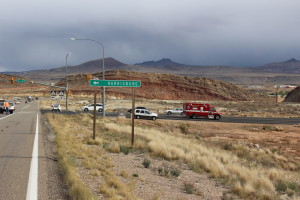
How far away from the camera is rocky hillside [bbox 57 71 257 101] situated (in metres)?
124

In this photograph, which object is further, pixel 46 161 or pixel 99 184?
pixel 46 161

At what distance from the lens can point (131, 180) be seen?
33.2ft

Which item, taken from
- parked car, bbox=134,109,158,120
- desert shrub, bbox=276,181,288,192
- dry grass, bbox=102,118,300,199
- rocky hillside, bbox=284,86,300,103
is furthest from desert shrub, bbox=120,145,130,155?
rocky hillside, bbox=284,86,300,103

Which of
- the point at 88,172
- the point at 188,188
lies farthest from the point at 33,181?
the point at 188,188

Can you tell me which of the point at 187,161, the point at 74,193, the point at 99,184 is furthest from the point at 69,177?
the point at 187,161

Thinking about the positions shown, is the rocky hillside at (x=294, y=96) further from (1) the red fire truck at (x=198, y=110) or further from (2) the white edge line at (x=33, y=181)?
(2) the white edge line at (x=33, y=181)

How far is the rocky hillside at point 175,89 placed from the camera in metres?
124

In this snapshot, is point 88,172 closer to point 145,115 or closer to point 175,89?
point 145,115

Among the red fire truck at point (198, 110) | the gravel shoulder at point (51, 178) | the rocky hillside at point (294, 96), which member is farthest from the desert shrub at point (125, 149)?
the rocky hillside at point (294, 96)

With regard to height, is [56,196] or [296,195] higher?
[56,196]

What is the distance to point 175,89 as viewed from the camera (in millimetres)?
128375

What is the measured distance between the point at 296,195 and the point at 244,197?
6.73ft

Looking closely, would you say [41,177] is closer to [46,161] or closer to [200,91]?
[46,161]

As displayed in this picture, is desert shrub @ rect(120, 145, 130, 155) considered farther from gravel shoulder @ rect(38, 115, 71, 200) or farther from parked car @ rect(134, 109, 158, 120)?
parked car @ rect(134, 109, 158, 120)
